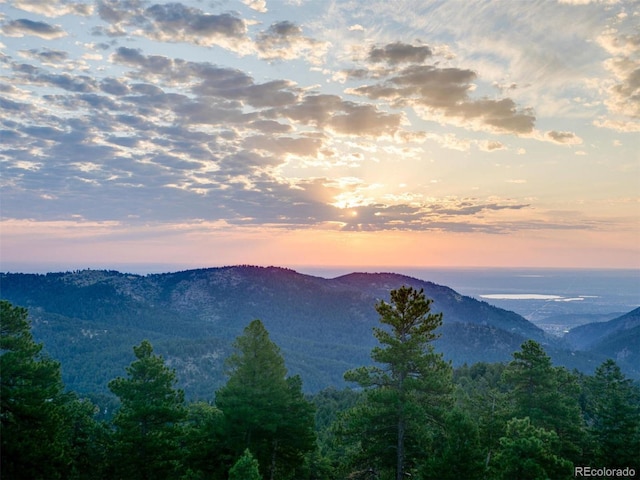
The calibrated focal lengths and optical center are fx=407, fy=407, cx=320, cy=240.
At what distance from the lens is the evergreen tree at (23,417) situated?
1708 cm

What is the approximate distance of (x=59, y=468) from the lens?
18.5 meters

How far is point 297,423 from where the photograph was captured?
23.5 metres

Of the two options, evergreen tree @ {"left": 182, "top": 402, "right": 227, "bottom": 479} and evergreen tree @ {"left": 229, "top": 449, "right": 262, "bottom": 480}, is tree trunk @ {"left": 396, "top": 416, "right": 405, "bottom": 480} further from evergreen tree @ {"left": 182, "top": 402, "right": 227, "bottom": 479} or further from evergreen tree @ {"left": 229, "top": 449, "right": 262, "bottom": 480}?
evergreen tree @ {"left": 182, "top": 402, "right": 227, "bottom": 479}

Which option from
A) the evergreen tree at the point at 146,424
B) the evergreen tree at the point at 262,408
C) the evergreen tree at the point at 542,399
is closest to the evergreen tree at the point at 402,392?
the evergreen tree at the point at 262,408

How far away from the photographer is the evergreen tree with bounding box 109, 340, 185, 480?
21.1 m

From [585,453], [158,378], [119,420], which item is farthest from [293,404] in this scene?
[585,453]

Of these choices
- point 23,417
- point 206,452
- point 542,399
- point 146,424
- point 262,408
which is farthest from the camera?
point 542,399

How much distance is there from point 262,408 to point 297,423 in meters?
2.44

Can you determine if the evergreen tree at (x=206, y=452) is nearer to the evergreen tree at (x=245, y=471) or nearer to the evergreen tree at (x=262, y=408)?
the evergreen tree at (x=262, y=408)

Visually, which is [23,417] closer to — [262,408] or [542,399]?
[262,408]

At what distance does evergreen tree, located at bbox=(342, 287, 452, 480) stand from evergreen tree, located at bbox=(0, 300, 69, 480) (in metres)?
13.5

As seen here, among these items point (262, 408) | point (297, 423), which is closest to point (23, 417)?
point (262, 408)

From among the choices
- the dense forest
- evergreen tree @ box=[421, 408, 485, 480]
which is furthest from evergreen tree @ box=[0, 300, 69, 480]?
evergreen tree @ box=[421, 408, 485, 480]

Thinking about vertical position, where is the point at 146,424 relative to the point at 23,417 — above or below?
below
